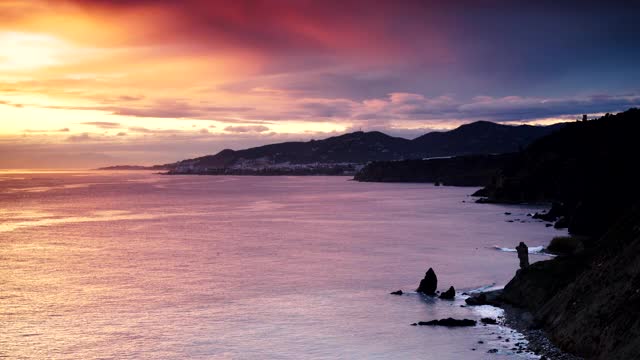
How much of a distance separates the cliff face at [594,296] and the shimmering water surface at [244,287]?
3.57 meters

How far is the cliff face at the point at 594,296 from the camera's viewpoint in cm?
3127

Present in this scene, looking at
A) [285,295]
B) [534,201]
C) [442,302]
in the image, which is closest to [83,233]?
[285,295]

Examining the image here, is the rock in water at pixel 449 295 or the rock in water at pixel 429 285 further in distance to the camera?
the rock in water at pixel 429 285

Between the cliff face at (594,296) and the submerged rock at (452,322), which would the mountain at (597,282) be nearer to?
the cliff face at (594,296)

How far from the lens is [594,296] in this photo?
116 ft

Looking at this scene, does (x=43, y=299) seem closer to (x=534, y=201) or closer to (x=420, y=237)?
(x=420, y=237)

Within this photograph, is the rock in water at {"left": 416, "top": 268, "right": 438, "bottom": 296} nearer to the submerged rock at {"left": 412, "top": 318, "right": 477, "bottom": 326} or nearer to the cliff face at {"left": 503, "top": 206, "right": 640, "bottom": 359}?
the cliff face at {"left": 503, "top": 206, "right": 640, "bottom": 359}

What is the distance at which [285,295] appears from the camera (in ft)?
180

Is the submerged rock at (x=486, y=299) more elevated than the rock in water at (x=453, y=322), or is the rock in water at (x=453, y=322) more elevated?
the submerged rock at (x=486, y=299)

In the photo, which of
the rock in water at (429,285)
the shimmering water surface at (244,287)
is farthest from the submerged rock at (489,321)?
the rock in water at (429,285)

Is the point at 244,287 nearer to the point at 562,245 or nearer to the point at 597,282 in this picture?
the point at 597,282

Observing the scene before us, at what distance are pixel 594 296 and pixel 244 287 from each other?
32115mm

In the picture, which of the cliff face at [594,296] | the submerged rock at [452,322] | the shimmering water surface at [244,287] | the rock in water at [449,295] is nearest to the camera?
the cliff face at [594,296]

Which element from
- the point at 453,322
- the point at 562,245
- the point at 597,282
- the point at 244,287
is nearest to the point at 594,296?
the point at 597,282
